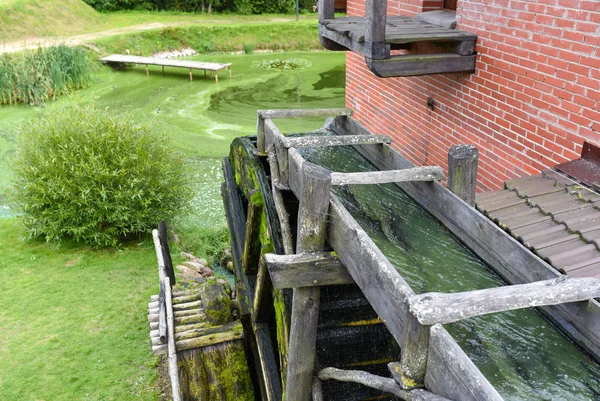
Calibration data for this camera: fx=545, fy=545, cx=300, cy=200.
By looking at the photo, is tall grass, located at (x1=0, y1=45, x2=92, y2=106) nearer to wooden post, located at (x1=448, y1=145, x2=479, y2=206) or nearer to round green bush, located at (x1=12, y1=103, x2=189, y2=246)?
round green bush, located at (x1=12, y1=103, x2=189, y2=246)

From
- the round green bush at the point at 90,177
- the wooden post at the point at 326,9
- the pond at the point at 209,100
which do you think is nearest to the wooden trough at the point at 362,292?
the wooden post at the point at 326,9

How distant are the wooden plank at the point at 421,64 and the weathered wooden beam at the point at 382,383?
251 centimetres

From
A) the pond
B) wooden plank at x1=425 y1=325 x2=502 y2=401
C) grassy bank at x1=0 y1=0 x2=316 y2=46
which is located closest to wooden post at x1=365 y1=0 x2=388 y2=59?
wooden plank at x1=425 y1=325 x2=502 y2=401


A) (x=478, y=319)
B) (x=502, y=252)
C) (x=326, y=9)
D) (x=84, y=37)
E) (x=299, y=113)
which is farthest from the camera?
(x=84, y=37)

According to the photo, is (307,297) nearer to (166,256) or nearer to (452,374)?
(452,374)

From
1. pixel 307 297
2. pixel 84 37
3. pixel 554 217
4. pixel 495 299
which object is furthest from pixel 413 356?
pixel 84 37

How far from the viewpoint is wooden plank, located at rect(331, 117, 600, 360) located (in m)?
2.46

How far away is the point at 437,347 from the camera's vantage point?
1947 millimetres

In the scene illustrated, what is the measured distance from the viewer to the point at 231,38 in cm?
2622

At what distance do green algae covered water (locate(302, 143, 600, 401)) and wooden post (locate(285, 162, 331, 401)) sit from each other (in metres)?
0.63

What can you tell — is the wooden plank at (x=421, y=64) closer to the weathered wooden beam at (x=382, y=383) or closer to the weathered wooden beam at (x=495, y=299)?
the weathered wooden beam at (x=382, y=383)

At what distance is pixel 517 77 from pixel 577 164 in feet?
3.04

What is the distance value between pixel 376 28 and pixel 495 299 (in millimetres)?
2895

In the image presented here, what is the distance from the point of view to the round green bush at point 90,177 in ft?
30.0
